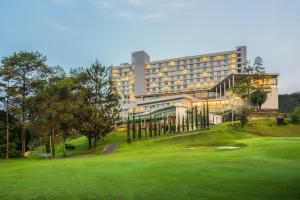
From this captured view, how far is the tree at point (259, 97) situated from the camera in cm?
11362

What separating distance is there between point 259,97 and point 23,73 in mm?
80601

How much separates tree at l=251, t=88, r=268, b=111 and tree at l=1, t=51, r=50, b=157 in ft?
237

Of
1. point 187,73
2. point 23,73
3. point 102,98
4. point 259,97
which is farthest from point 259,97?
point 23,73

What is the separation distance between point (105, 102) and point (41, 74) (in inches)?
611

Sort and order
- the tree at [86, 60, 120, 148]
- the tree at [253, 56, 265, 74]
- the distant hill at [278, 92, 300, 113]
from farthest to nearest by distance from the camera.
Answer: the distant hill at [278, 92, 300, 113] < the tree at [253, 56, 265, 74] < the tree at [86, 60, 120, 148]

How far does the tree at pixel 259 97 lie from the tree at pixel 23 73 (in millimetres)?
72386

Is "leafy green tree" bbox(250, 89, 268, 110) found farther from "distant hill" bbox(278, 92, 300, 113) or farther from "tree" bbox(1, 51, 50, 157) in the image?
"tree" bbox(1, 51, 50, 157)

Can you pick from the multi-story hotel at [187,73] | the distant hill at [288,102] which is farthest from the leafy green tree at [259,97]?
the multi-story hotel at [187,73]

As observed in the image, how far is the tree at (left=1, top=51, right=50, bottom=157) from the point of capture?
5853 cm

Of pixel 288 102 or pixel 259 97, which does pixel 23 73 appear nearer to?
pixel 259 97

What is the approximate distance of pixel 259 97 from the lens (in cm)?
11694

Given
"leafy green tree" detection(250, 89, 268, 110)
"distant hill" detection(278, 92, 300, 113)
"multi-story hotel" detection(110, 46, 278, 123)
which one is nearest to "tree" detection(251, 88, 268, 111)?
"leafy green tree" detection(250, 89, 268, 110)

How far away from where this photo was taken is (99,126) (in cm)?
6900

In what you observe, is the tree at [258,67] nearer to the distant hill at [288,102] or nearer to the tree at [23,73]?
the distant hill at [288,102]
